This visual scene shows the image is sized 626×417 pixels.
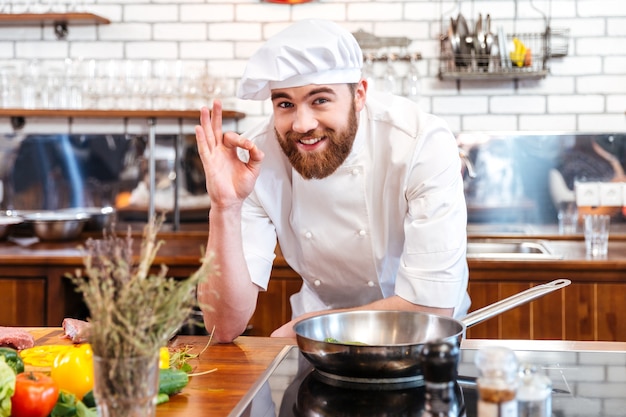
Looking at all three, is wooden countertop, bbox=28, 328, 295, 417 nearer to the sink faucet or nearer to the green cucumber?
the green cucumber

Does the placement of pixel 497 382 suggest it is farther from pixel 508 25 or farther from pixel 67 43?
pixel 67 43

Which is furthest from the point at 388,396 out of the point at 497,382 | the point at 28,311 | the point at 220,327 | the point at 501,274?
the point at 28,311

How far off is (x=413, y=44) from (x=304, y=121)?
2.23 meters

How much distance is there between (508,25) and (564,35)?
11.4 inches

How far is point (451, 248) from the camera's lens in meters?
2.44

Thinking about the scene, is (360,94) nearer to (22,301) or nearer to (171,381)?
(171,381)

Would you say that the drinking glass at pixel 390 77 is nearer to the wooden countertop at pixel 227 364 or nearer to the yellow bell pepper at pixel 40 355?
the wooden countertop at pixel 227 364

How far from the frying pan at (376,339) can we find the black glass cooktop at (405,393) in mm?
38

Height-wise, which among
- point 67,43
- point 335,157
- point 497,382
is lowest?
point 497,382

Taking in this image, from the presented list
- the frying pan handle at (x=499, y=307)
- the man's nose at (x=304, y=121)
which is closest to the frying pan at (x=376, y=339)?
the frying pan handle at (x=499, y=307)

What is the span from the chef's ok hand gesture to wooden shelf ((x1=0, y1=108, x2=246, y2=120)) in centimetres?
203

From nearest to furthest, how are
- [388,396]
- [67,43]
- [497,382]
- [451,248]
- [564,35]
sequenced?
1. [497,382]
2. [388,396]
3. [451,248]
4. [564,35]
5. [67,43]

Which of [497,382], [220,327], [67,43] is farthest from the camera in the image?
[67,43]

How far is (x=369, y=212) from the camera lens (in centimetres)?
264
